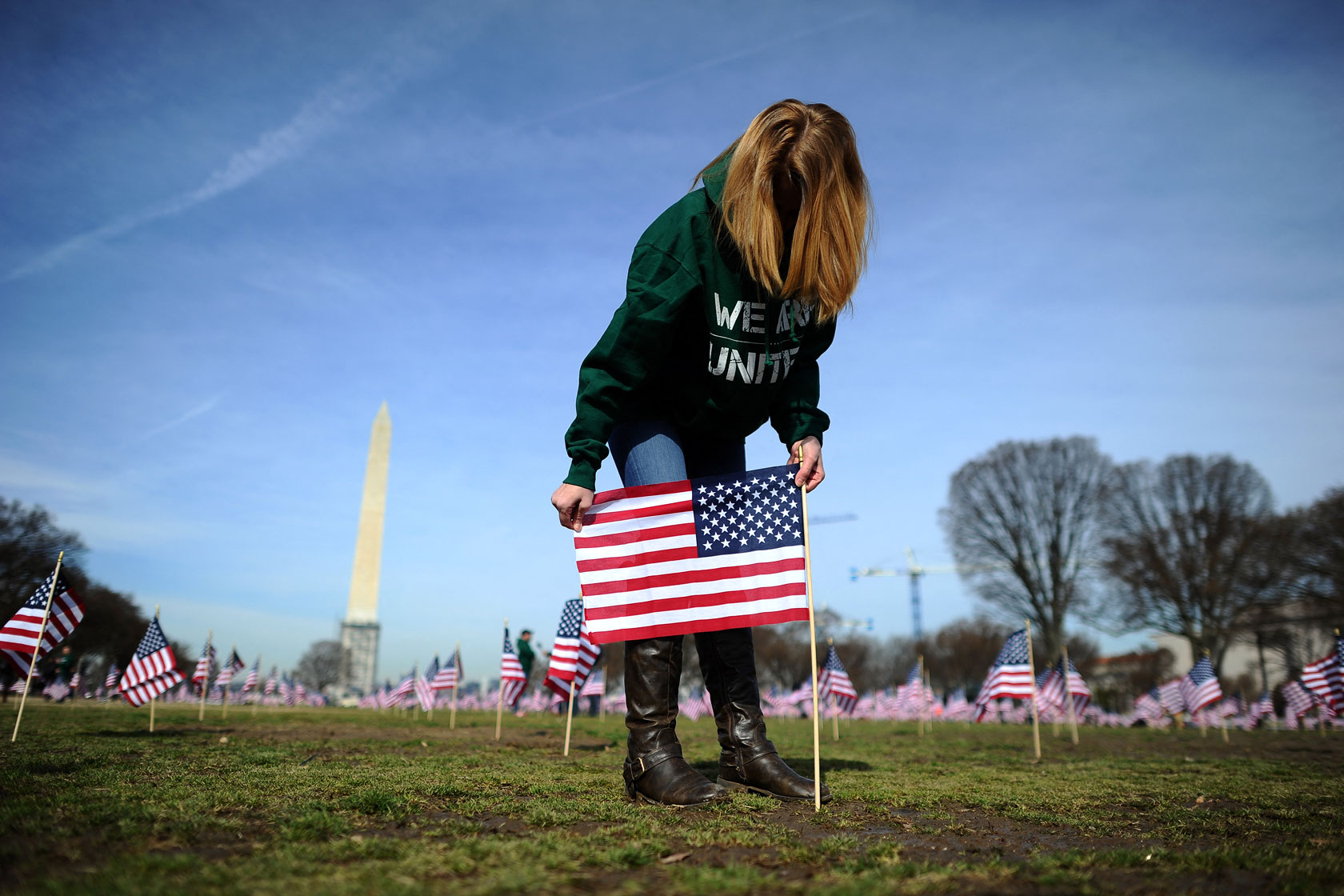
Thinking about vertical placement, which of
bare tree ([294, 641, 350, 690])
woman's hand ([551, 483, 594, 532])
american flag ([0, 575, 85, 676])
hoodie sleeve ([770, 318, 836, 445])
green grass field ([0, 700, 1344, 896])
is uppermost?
hoodie sleeve ([770, 318, 836, 445])

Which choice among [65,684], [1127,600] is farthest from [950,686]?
[65,684]

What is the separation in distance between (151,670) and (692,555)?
36.6 feet

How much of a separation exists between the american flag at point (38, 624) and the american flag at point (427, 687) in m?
14.1

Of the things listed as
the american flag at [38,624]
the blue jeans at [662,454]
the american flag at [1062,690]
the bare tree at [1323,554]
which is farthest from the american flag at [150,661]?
the bare tree at [1323,554]

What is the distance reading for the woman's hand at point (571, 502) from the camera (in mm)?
3541

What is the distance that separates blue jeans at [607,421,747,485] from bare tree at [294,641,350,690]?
246 ft

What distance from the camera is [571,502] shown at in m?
3.55

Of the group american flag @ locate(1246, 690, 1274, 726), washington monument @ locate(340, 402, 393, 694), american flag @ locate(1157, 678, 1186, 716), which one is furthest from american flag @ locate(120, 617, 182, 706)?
washington monument @ locate(340, 402, 393, 694)

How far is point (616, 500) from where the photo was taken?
12.2 feet

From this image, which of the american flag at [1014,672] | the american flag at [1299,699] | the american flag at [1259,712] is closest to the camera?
the american flag at [1014,672]

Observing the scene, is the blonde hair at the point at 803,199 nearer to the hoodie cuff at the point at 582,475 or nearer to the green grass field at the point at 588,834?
the hoodie cuff at the point at 582,475

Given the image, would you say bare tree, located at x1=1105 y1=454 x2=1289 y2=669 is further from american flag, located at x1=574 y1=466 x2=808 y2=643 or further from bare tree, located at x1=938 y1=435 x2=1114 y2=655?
american flag, located at x1=574 y1=466 x2=808 y2=643

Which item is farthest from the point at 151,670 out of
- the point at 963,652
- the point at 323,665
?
the point at 323,665

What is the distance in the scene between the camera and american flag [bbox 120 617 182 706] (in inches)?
450
